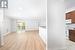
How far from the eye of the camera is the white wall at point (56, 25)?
4.24 metres

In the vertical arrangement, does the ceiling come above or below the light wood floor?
above

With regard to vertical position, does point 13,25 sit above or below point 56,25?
below

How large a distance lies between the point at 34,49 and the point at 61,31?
1.48m

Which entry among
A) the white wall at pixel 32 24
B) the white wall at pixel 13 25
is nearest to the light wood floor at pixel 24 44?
the white wall at pixel 13 25

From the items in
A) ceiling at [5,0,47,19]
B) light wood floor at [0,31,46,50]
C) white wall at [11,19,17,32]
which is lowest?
light wood floor at [0,31,46,50]

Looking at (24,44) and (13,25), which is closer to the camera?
(24,44)

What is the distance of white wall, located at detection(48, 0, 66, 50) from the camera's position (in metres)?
4.24

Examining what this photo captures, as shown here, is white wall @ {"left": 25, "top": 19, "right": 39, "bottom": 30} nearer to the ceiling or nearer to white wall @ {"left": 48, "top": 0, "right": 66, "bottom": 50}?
the ceiling

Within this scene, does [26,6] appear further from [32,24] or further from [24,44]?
[32,24]

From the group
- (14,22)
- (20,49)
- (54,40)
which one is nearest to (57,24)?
(54,40)

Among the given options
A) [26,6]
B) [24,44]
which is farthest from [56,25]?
[26,6]

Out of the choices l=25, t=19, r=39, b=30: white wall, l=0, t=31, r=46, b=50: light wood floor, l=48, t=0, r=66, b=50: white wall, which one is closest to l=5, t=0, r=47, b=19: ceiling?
l=48, t=0, r=66, b=50: white wall

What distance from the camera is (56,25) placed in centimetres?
433

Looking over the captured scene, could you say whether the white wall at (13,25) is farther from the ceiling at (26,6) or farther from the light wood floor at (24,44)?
the light wood floor at (24,44)
